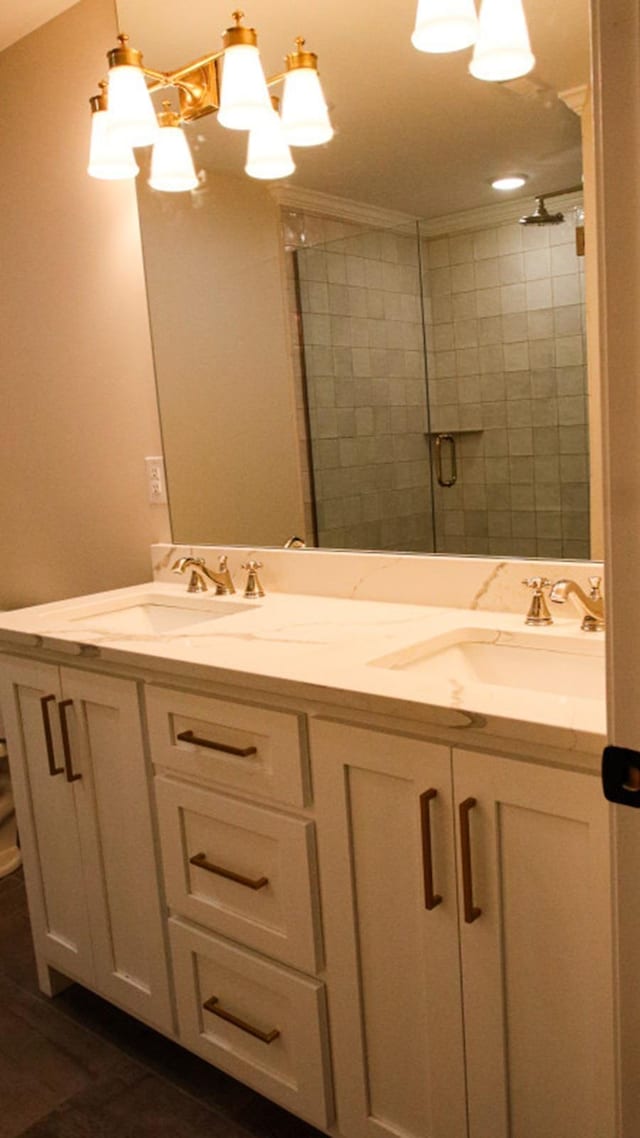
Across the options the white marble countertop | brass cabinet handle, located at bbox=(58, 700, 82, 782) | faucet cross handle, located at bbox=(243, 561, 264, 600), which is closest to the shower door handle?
the white marble countertop

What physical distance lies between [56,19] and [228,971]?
2343 mm

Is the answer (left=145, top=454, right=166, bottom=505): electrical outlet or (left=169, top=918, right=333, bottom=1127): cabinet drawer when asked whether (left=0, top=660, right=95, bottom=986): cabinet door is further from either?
(left=145, top=454, right=166, bottom=505): electrical outlet

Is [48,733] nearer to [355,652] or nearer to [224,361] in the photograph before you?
[355,652]

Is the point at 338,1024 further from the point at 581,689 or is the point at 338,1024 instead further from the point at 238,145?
the point at 238,145

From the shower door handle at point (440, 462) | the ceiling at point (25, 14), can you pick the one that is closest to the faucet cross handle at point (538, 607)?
the shower door handle at point (440, 462)

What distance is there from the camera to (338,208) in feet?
6.11

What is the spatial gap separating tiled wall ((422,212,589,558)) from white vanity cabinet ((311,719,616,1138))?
62 centimetres

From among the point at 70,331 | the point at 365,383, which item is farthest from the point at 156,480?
the point at 365,383

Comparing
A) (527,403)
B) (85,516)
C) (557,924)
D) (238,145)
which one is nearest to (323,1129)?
(557,924)

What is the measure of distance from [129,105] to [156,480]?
90 centimetres

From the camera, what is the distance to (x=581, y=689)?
4.73ft

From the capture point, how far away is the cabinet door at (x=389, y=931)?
3.95 ft

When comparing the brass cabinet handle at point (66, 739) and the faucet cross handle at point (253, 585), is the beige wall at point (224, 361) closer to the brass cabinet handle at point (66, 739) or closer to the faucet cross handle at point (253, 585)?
the faucet cross handle at point (253, 585)

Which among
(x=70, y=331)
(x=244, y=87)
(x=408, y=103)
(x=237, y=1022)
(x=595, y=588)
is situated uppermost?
(x=244, y=87)
